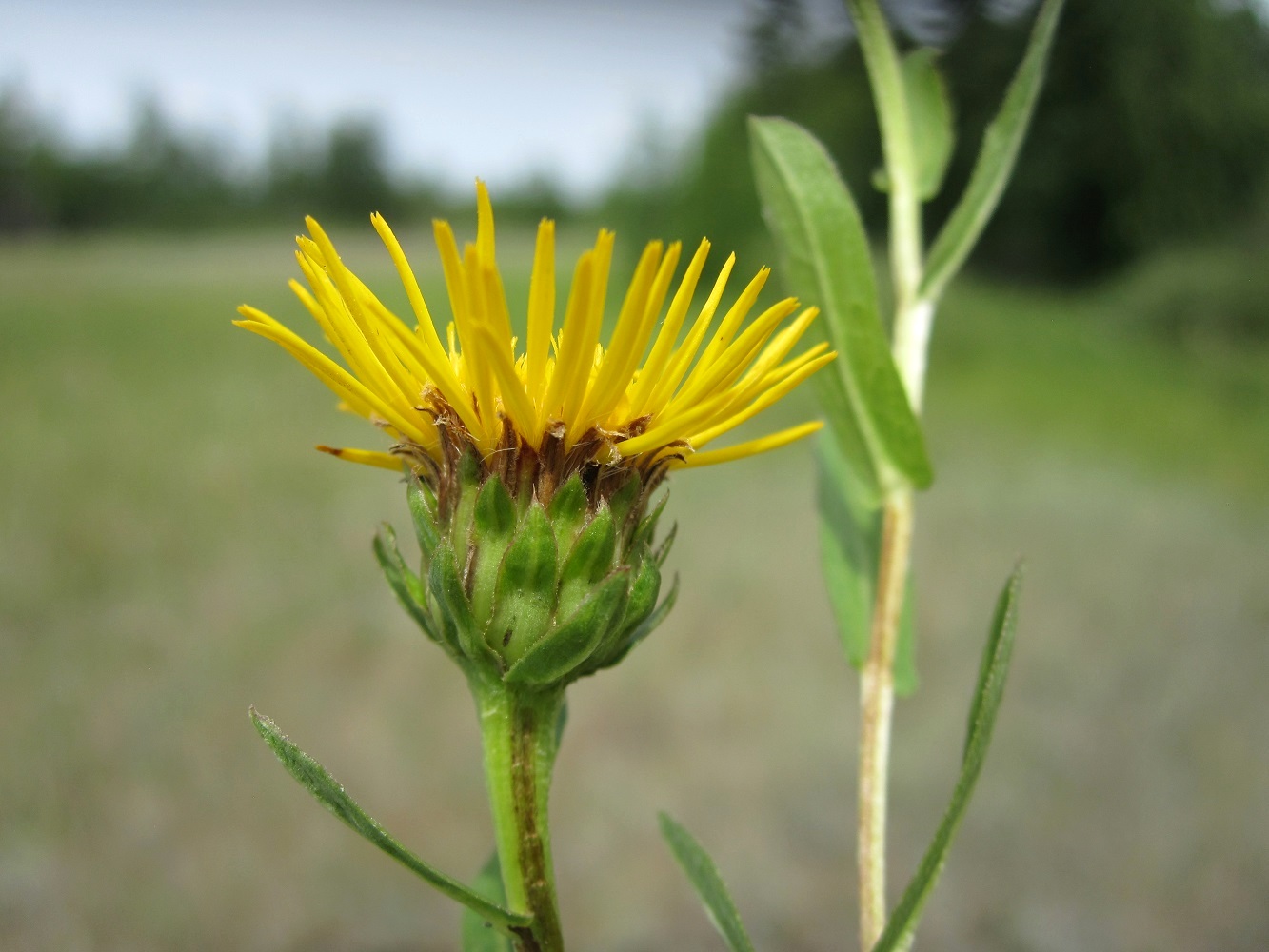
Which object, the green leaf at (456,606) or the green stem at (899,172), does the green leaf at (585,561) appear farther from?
the green stem at (899,172)

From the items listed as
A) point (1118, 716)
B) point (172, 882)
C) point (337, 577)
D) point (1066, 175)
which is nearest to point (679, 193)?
point (1066, 175)

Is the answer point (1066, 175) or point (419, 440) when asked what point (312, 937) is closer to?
point (419, 440)

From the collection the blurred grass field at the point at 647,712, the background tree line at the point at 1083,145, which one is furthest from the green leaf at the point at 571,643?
the background tree line at the point at 1083,145

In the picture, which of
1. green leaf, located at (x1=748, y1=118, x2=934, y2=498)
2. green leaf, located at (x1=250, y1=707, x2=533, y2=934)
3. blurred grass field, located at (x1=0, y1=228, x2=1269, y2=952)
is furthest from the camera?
blurred grass field, located at (x1=0, y1=228, x2=1269, y2=952)

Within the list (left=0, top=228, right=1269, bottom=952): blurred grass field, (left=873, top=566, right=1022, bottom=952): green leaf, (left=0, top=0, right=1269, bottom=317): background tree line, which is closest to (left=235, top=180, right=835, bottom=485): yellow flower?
(left=873, top=566, right=1022, bottom=952): green leaf

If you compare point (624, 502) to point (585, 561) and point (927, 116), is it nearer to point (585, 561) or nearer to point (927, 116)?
point (585, 561)

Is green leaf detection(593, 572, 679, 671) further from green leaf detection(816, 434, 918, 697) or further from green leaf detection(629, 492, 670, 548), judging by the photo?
green leaf detection(816, 434, 918, 697)
